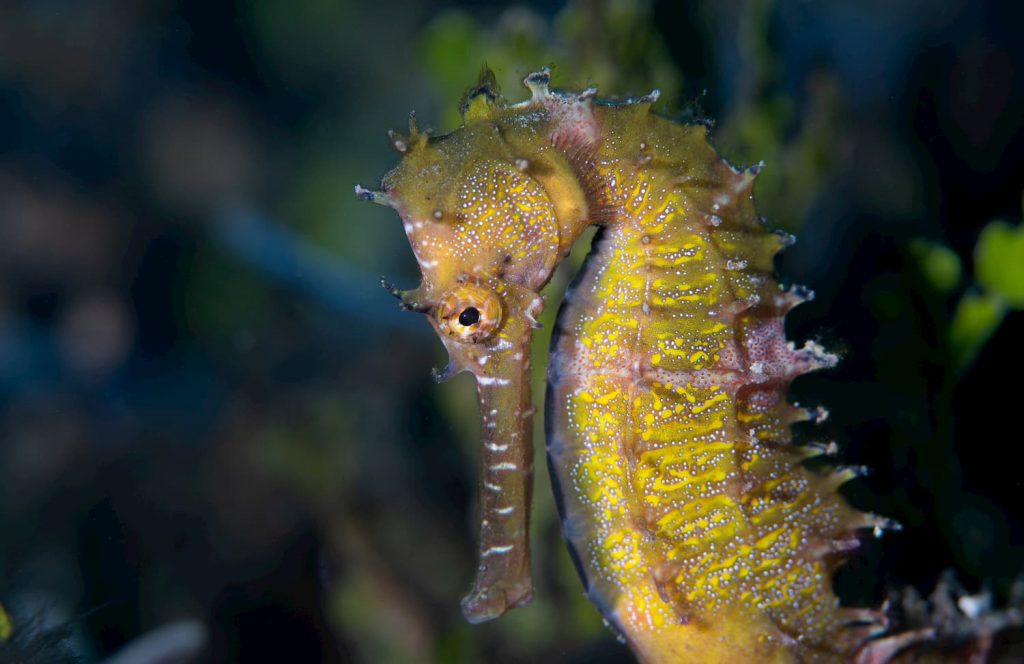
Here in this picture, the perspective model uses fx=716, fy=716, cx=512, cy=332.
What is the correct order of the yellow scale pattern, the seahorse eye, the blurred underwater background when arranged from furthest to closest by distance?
the blurred underwater background → the yellow scale pattern → the seahorse eye

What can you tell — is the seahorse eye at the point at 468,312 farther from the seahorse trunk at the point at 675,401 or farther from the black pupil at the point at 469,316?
the seahorse trunk at the point at 675,401

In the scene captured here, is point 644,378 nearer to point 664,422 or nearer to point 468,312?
point 664,422

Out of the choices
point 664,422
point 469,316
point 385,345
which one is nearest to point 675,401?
point 664,422

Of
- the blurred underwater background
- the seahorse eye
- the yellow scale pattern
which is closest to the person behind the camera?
the seahorse eye

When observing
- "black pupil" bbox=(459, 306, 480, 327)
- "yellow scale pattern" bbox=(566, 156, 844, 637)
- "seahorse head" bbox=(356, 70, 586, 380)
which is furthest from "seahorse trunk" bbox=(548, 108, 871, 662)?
"black pupil" bbox=(459, 306, 480, 327)

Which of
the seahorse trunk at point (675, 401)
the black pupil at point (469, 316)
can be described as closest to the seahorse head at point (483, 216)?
the black pupil at point (469, 316)

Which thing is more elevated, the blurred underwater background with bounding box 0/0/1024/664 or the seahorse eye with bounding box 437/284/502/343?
the blurred underwater background with bounding box 0/0/1024/664

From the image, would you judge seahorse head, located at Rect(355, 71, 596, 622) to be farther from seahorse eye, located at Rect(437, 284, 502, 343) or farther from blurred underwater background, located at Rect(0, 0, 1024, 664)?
blurred underwater background, located at Rect(0, 0, 1024, 664)
